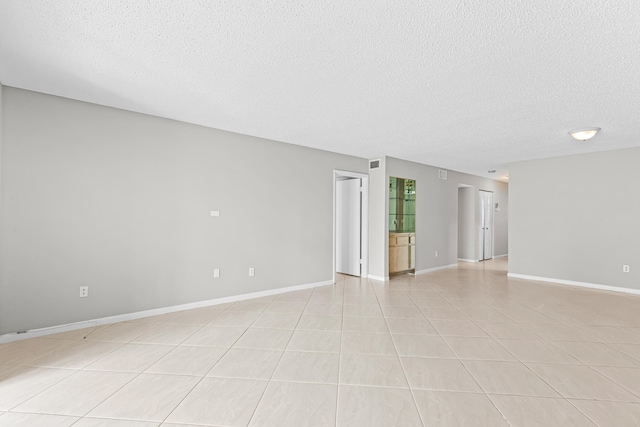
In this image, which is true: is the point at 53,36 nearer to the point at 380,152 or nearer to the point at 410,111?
the point at 410,111

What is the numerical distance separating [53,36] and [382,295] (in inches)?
184

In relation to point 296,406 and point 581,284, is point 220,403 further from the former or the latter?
point 581,284

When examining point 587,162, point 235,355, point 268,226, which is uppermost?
point 587,162

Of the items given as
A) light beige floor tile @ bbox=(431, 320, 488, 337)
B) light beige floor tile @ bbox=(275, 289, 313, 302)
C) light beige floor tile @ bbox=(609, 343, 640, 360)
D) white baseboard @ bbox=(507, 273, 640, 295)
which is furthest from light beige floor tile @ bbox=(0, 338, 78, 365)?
white baseboard @ bbox=(507, 273, 640, 295)

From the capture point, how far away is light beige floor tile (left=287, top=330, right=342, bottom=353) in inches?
107

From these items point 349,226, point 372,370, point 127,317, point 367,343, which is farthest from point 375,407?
point 349,226

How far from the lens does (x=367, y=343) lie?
2816 millimetres

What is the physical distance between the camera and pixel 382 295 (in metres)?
4.63

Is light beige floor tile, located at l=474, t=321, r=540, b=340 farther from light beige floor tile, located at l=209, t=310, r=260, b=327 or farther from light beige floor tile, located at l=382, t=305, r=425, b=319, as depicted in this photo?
light beige floor tile, located at l=209, t=310, r=260, b=327

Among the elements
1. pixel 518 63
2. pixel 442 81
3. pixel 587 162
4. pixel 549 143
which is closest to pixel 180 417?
pixel 442 81

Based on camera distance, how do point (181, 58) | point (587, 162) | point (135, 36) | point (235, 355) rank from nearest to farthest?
point (135, 36) → point (181, 58) → point (235, 355) → point (587, 162)

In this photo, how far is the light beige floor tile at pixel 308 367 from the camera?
2197 millimetres

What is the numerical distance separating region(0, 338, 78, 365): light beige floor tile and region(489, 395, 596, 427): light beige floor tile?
367 cm

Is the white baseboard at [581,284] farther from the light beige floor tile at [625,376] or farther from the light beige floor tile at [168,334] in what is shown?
the light beige floor tile at [168,334]
